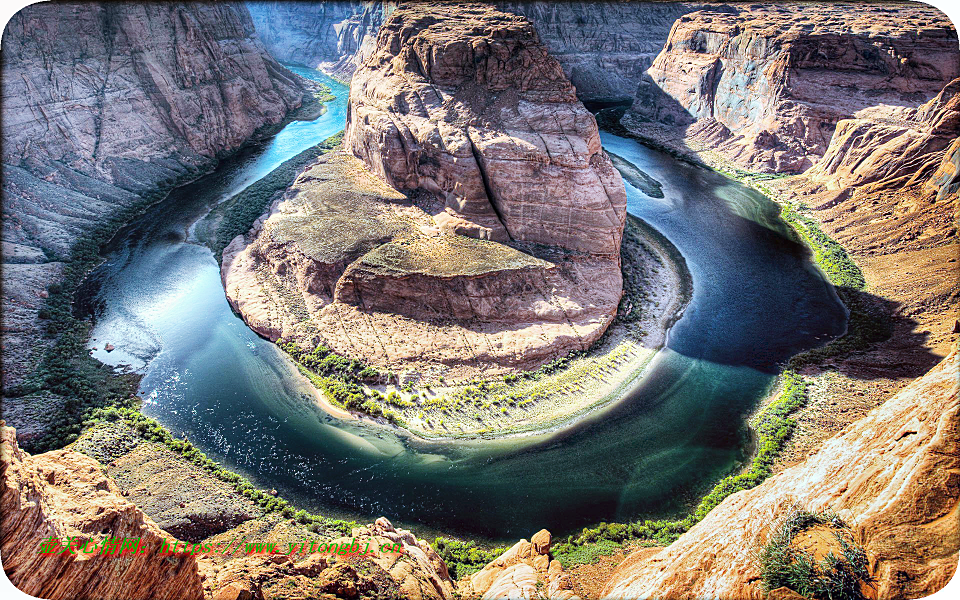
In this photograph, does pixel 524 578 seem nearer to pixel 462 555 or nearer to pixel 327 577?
pixel 327 577

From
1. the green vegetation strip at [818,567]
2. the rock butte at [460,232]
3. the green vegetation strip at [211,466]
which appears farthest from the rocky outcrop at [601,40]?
the green vegetation strip at [818,567]

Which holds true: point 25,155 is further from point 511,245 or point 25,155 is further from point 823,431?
point 823,431

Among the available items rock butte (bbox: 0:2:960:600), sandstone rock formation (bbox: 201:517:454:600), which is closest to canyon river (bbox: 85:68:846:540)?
rock butte (bbox: 0:2:960:600)

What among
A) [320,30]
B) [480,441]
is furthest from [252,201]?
[320,30]

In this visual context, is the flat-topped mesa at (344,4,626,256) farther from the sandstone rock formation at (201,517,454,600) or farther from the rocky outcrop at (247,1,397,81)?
the rocky outcrop at (247,1,397,81)

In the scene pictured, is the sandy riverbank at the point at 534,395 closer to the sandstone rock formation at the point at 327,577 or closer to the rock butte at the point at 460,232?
the rock butte at the point at 460,232
